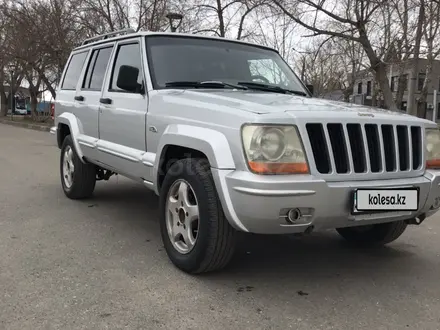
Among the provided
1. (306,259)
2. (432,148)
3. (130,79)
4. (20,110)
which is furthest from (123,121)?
(20,110)

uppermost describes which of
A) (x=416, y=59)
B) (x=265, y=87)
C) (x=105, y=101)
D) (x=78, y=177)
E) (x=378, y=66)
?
(x=416, y=59)

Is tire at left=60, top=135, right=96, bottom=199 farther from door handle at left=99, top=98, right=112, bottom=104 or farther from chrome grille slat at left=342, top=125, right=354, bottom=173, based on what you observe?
chrome grille slat at left=342, top=125, right=354, bottom=173

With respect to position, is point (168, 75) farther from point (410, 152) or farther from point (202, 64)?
point (410, 152)

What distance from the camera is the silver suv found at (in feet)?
10.5

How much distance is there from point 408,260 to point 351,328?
5.33ft

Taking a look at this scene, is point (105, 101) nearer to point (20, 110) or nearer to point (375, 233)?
point (375, 233)

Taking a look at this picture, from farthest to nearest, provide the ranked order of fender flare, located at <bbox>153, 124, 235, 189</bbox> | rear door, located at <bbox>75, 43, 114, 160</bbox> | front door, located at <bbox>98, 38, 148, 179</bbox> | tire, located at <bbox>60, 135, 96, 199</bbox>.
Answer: tire, located at <bbox>60, 135, 96, 199</bbox> < rear door, located at <bbox>75, 43, 114, 160</bbox> < front door, located at <bbox>98, 38, 148, 179</bbox> < fender flare, located at <bbox>153, 124, 235, 189</bbox>

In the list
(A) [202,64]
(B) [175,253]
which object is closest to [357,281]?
(B) [175,253]

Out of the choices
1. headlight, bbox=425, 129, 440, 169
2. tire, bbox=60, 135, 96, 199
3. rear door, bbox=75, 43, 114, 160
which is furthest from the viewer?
tire, bbox=60, 135, 96, 199

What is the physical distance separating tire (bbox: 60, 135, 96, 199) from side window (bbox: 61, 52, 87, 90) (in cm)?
74

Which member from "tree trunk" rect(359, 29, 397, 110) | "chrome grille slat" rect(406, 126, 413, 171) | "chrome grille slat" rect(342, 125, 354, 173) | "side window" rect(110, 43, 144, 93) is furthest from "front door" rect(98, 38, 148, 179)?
"tree trunk" rect(359, 29, 397, 110)

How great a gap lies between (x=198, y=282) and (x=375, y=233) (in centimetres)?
184

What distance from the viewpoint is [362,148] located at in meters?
3.39

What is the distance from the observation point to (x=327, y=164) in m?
3.29
